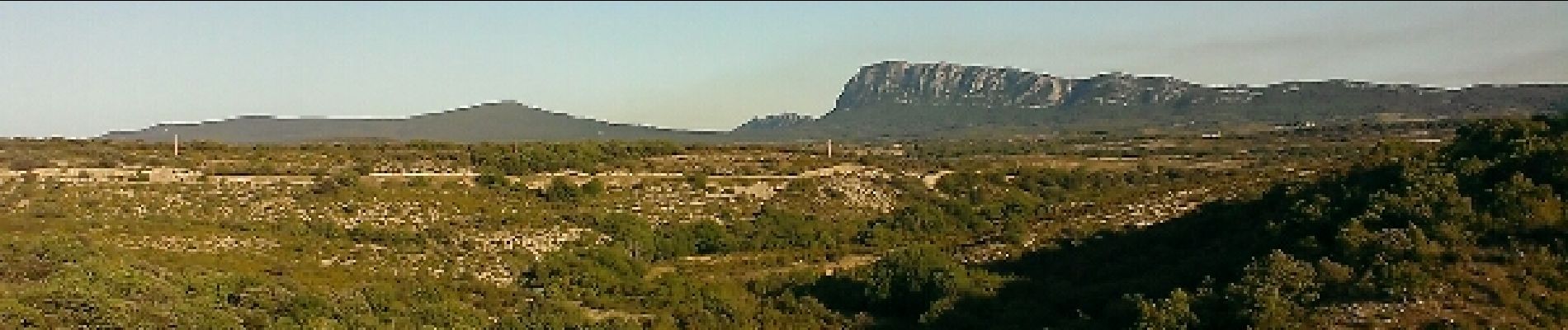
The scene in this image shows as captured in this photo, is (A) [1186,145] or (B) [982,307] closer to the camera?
(B) [982,307]

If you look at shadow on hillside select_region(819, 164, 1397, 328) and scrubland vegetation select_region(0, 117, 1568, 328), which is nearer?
scrubland vegetation select_region(0, 117, 1568, 328)

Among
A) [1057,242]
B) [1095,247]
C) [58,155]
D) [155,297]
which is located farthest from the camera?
[58,155]

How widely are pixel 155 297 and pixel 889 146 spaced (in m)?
144

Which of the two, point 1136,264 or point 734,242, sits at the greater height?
point 1136,264

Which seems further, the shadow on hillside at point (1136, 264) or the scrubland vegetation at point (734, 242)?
the shadow on hillside at point (1136, 264)

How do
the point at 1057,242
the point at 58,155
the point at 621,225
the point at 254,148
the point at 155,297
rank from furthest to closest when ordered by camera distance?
the point at 254,148
the point at 58,155
the point at 621,225
the point at 1057,242
the point at 155,297

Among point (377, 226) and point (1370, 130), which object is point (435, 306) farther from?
point (1370, 130)

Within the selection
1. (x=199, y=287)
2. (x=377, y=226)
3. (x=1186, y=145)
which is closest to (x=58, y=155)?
(x=377, y=226)

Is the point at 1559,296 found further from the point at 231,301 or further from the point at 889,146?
the point at 889,146

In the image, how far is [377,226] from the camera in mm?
40969

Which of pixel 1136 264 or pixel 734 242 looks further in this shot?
pixel 734 242

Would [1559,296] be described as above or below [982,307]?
above

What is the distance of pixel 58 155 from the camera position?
51.4m

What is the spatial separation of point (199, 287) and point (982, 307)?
761 inches
